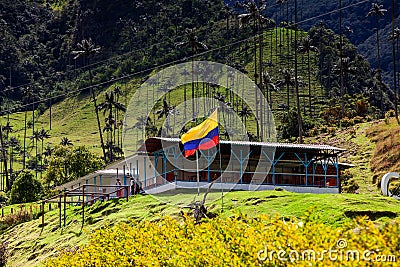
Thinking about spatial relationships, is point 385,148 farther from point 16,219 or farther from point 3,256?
point 3,256

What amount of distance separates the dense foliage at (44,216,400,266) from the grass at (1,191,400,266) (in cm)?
214

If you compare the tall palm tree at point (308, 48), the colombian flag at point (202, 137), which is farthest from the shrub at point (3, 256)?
the tall palm tree at point (308, 48)

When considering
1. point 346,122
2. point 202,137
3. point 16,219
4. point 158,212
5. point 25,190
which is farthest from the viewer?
point 346,122

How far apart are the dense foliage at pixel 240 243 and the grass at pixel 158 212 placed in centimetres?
214

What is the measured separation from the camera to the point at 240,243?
15062 millimetres

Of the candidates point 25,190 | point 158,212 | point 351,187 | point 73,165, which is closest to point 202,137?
point 158,212

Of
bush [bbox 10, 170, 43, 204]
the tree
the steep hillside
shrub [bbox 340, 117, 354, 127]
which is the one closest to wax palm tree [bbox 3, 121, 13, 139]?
bush [bbox 10, 170, 43, 204]

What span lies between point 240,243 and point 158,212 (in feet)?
61.2

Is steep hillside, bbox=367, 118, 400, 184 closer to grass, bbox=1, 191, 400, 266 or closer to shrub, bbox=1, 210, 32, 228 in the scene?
grass, bbox=1, 191, 400, 266

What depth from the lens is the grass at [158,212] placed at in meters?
24.9

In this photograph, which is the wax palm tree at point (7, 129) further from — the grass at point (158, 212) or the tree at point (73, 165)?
the grass at point (158, 212)

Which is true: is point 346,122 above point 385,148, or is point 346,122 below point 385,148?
above

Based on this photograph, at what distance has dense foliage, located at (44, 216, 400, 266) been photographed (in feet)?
41.7

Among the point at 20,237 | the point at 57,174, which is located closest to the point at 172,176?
the point at 20,237
